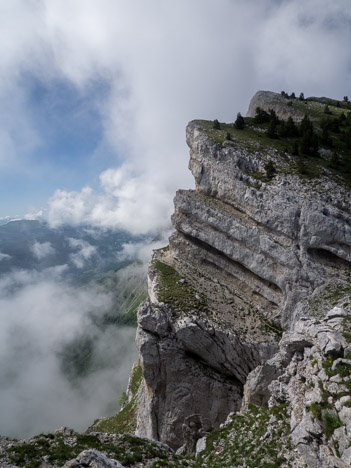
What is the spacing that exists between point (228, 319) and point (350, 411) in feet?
97.7

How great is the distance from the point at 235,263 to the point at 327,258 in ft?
54.3

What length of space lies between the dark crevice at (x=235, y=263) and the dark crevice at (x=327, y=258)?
867 centimetres

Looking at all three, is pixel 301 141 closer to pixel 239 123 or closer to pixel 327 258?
pixel 239 123

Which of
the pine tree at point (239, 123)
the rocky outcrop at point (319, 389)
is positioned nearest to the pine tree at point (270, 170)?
the pine tree at point (239, 123)

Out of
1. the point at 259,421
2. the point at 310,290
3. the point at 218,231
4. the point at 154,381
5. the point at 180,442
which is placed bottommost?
the point at 180,442

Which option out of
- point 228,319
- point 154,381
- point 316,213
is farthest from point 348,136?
point 154,381

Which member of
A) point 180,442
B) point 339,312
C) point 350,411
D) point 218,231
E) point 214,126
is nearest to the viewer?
point 350,411

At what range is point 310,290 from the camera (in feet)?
131

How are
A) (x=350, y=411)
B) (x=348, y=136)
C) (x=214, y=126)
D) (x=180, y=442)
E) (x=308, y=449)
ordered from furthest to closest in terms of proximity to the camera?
(x=214, y=126) → (x=348, y=136) → (x=180, y=442) → (x=308, y=449) → (x=350, y=411)

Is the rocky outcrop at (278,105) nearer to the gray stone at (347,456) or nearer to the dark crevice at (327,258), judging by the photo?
the dark crevice at (327,258)

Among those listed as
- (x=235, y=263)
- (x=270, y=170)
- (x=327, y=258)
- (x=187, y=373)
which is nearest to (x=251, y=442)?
(x=187, y=373)

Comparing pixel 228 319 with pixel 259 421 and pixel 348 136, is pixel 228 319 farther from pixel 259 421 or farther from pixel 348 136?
pixel 348 136

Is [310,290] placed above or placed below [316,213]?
below

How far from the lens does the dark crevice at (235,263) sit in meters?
45.5
